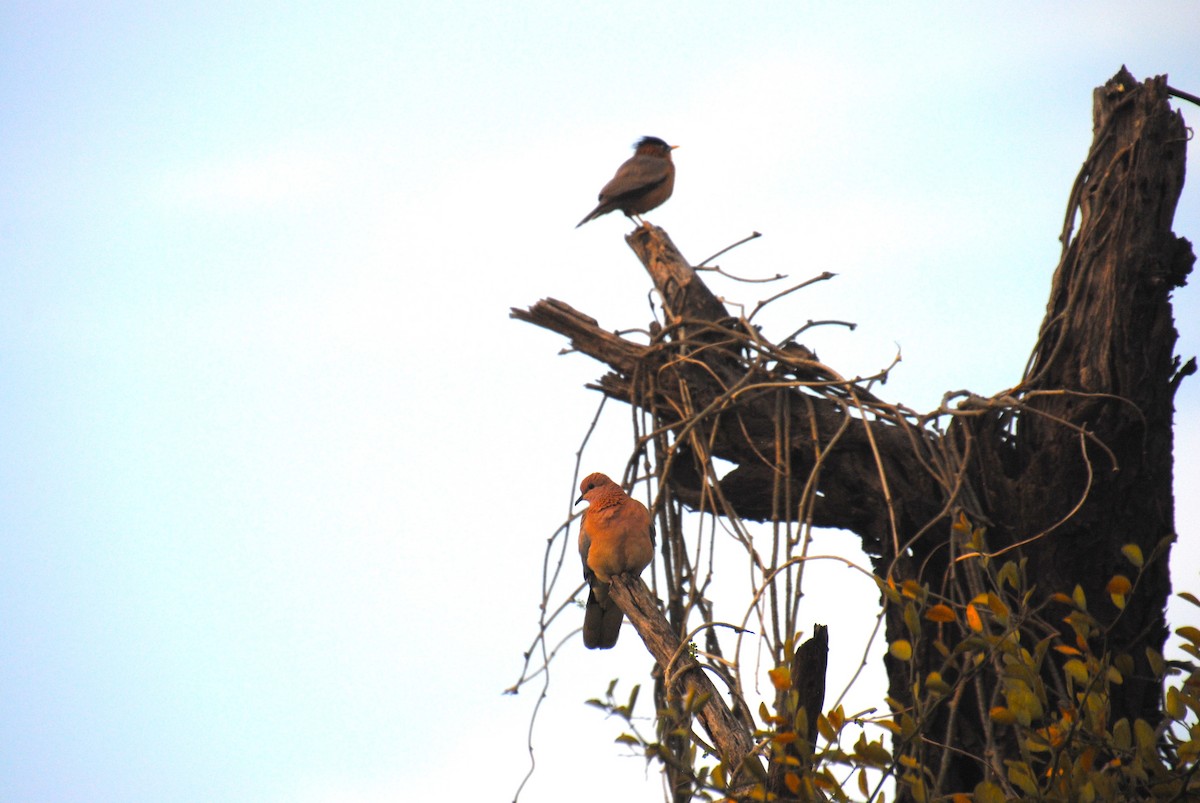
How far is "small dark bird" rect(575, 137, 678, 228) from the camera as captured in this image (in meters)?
6.99

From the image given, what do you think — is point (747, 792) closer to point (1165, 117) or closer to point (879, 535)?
point (879, 535)

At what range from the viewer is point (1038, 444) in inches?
163

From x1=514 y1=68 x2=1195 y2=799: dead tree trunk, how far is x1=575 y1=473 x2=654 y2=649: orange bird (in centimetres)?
25

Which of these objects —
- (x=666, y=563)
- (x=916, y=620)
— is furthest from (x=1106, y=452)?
(x=916, y=620)

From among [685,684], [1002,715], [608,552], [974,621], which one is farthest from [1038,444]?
[1002,715]

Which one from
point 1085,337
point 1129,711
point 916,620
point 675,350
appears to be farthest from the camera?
point 675,350

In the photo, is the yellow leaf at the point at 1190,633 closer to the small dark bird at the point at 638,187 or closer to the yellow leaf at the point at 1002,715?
the yellow leaf at the point at 1002,715

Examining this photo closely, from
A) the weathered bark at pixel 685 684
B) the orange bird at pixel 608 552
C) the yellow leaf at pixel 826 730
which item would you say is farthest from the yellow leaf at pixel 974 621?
the orange bird at pixel 608 552

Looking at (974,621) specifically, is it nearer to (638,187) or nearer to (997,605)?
(997,605)

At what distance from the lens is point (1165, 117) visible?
13.4ft

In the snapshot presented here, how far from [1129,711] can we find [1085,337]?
49.8 inches

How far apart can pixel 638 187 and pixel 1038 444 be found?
11.5 feet

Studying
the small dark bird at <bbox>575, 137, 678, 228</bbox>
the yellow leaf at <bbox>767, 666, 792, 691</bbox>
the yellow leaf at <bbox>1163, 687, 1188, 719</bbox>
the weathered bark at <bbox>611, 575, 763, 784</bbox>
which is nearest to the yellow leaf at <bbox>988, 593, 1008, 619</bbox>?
the yellow leaf at <bbox>1163, 687, 1188, 719</bbox>

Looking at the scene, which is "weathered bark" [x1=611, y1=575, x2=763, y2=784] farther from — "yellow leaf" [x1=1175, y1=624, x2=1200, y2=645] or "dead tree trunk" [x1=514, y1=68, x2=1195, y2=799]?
"yellow leaf" [x1=1175, y1=624, x2=1200, y2=645]
